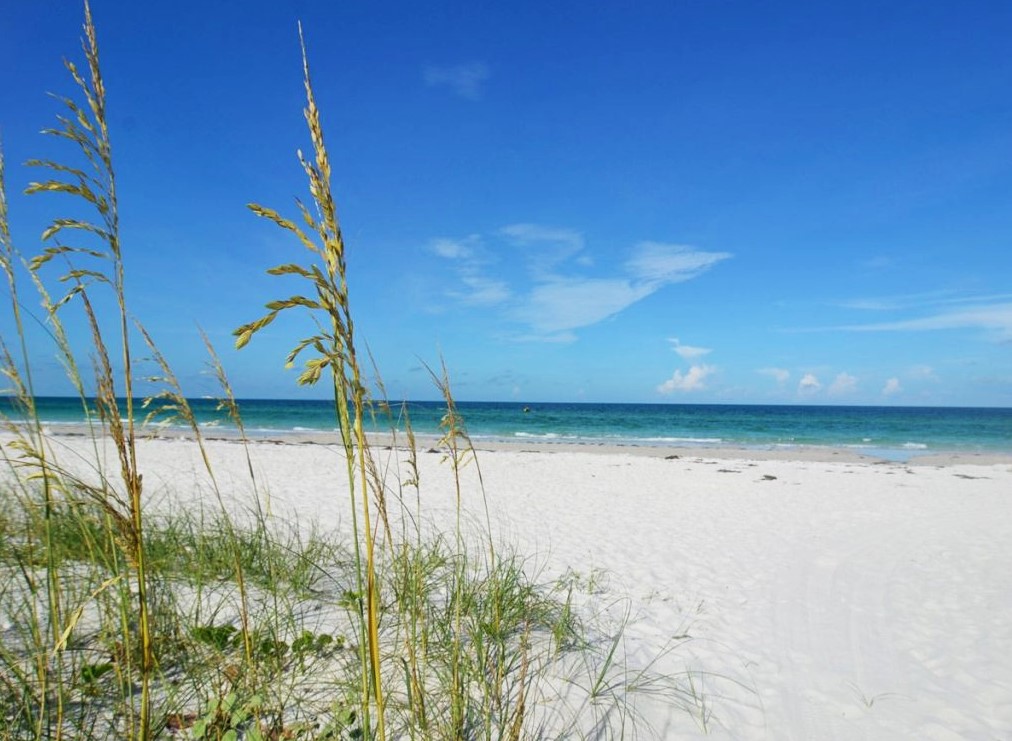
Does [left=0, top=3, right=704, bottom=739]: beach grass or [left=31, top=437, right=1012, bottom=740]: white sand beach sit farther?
[left=31, top=437, right=1012, bottom=740]: white sand beach

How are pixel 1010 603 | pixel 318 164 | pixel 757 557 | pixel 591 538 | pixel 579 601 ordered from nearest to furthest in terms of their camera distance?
pixel 318 164 < pixel 579 601 < pixel 1010 603 < pixel 757 557 < pixel 591 538

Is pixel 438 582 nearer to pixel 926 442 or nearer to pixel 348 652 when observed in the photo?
pixel 348 652

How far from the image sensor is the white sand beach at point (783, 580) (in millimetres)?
3434

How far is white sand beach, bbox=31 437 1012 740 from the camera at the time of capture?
11.3 ft

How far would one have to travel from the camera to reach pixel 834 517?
10094 mm

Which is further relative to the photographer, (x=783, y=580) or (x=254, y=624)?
(x=783, y=580)

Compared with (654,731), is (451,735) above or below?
above

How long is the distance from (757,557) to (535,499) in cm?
512

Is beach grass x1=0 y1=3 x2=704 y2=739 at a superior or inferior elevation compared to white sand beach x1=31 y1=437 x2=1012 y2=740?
superior

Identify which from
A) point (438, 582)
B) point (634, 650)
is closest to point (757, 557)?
point (634, 650)

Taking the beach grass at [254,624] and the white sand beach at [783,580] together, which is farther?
the white sand beach at [783,580]

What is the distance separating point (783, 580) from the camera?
245 inches

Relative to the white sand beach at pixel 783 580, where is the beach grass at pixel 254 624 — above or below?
above

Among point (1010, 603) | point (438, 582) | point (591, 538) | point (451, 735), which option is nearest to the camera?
point (451, 735)
